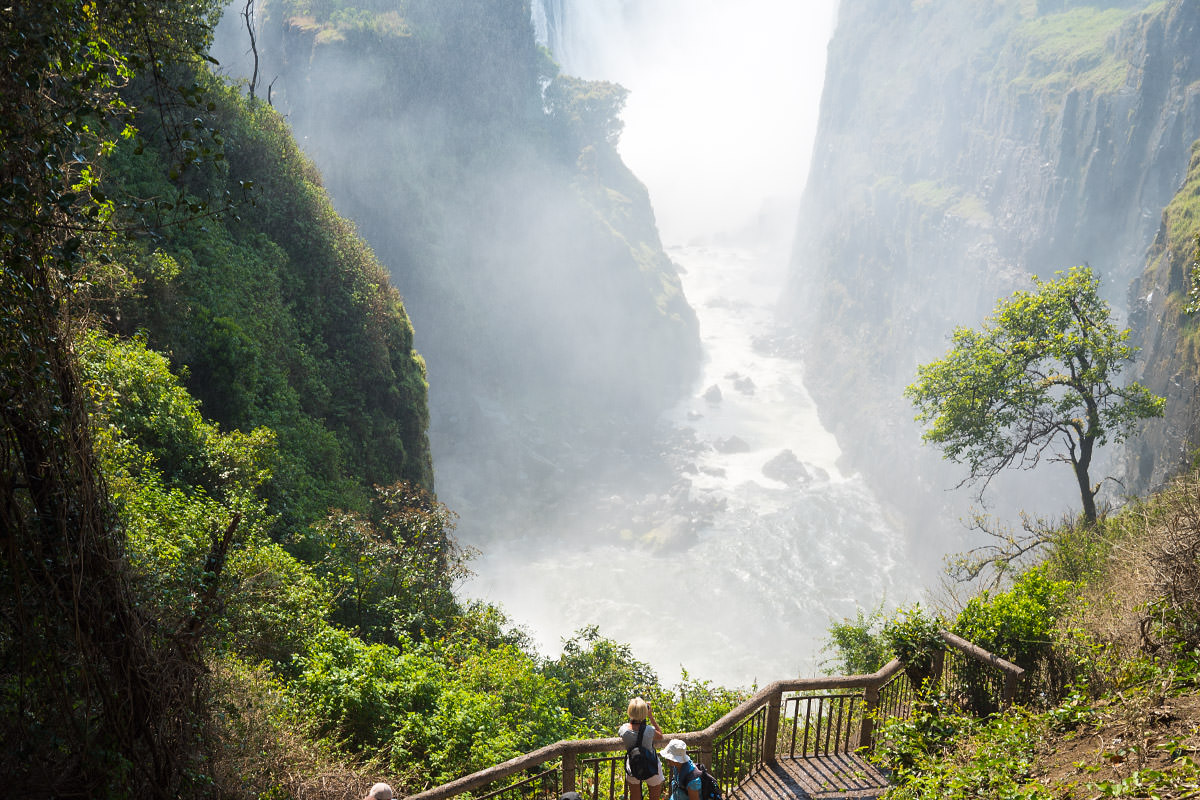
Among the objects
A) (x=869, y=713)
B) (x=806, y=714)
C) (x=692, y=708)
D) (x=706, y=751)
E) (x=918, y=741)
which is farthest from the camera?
(x=692, y=708)

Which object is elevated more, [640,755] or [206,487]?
[206,487]

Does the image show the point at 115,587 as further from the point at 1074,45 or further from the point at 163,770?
the point at 1074,45

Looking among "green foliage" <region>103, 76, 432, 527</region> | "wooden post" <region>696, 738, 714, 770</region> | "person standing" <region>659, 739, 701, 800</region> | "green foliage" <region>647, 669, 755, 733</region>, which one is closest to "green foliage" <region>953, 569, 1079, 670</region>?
"green foliage" <region>647, 669, 755, 733</region>

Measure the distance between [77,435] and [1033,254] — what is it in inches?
2994

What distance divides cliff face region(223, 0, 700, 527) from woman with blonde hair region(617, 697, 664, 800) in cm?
4676

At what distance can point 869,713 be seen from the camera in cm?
789

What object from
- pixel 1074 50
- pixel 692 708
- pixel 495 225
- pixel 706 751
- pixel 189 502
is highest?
pixel 1074 50

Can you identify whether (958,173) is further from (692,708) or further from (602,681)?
(692,708)

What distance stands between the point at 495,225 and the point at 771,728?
230 ft

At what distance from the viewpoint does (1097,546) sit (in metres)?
11.9

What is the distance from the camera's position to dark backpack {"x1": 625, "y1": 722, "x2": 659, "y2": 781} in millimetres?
5648

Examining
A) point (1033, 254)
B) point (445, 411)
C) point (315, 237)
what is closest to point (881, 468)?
point (1033, 254)

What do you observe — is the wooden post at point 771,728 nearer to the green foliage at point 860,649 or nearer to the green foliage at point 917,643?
the green foliage at point 917,643

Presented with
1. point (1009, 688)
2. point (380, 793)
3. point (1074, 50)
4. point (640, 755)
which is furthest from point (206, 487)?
point (1074, 50)
